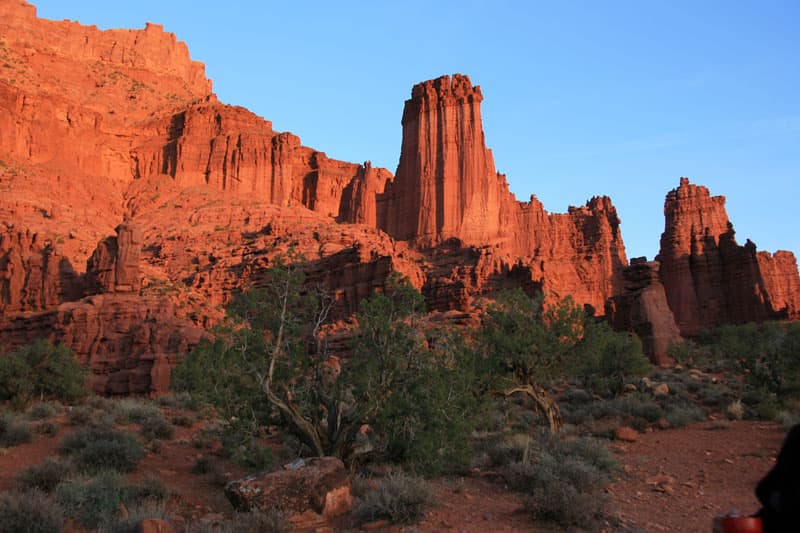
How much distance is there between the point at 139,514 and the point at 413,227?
69.0 meters

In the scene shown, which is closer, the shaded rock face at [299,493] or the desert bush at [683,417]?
the shaded rock face at [299,493]

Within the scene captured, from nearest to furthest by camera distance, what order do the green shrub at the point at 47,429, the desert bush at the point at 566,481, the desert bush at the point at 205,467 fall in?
the desert bush at the point at 566,481
the desert bush at the point at 205,467
the green shrub at the point at 47,429

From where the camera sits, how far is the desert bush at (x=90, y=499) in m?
8.51

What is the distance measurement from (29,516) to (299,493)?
3.68 meters

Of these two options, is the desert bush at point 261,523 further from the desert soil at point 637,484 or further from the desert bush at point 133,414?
the desert bush at point 133,414

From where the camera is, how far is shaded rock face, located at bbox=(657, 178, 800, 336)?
7212 cm

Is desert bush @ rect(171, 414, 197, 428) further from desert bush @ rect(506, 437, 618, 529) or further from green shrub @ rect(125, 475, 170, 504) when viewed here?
desert bush @ rect(506, 437, 618, 529)

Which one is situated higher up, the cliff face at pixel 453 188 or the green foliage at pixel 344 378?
the cliff face at pixel 453 188

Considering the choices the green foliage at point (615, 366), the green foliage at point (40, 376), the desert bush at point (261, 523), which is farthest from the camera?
the green foliage at point (615, 366)

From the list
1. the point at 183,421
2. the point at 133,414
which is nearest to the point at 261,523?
the point at 183,421

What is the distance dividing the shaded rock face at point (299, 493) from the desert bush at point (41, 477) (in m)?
3.94

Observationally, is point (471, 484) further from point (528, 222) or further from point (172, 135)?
point (172, 135)

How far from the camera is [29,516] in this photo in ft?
25.2

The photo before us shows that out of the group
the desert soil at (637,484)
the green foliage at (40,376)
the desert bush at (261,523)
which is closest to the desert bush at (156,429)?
the desert soil at (637,484)
